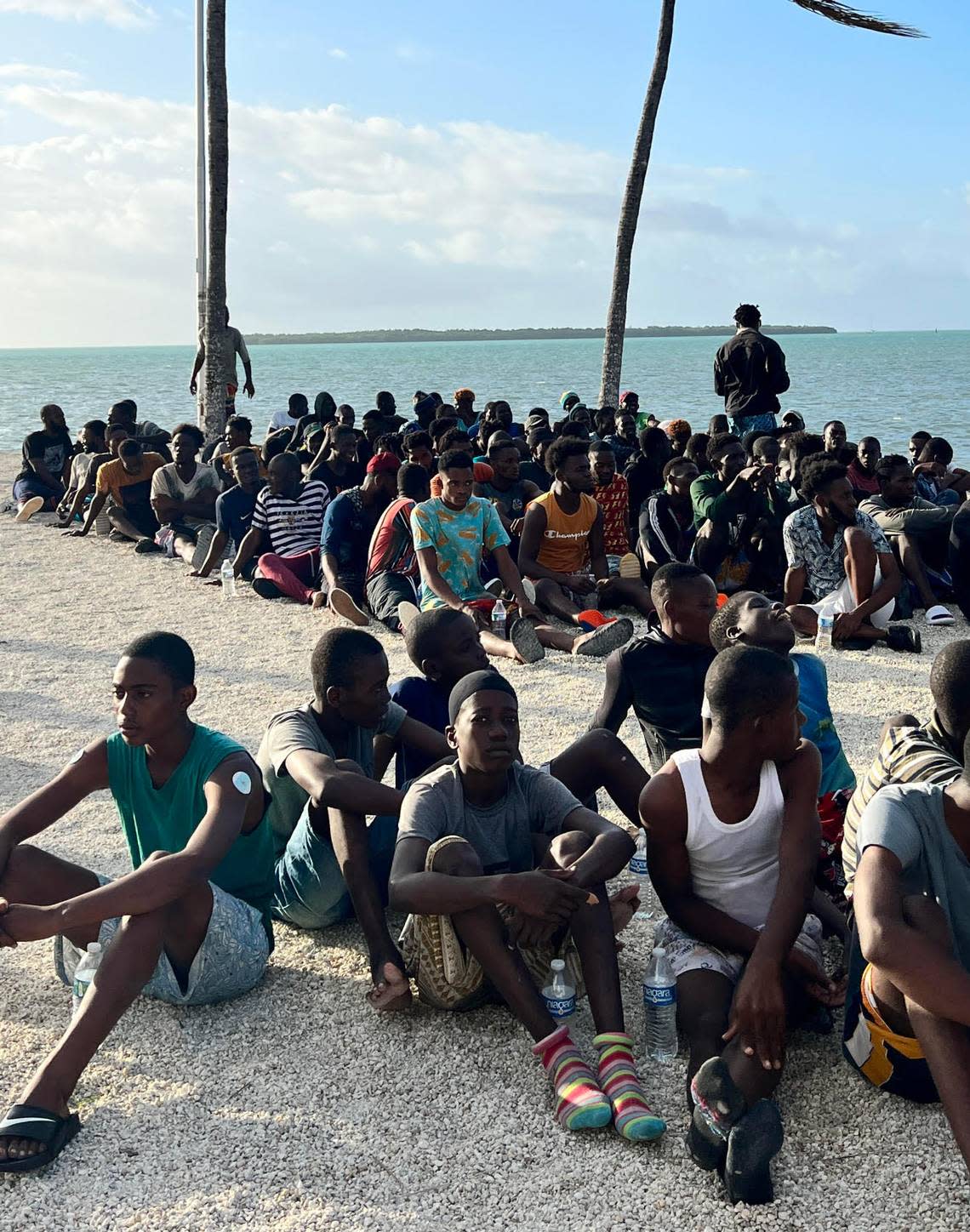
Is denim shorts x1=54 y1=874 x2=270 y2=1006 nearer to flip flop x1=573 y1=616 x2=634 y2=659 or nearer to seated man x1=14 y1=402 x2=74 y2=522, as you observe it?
flip flop x1=573 y1=616 x2=634 y2=659

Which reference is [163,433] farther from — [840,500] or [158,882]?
[158,882]

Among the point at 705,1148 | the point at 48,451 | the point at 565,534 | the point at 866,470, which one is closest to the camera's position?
the point at 705,1148

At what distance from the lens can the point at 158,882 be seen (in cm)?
347

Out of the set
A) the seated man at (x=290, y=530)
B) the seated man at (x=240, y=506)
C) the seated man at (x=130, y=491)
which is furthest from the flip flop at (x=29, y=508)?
the seated man at (x=290, y=530)

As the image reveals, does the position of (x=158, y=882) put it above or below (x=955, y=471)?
below

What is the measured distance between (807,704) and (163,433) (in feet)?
42.9

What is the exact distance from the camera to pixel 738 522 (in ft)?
30.4

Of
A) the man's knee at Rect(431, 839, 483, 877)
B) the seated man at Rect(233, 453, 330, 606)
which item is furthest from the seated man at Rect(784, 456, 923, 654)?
the man's knee at Rect(431, 839, 483, 877)

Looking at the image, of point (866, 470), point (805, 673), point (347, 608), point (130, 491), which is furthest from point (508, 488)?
point (805, 673)

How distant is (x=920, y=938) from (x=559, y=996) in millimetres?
1157

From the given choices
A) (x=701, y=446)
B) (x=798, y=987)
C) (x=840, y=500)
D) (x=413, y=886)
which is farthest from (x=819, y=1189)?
(x=701, y=446)

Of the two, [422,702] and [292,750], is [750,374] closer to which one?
[422,702]

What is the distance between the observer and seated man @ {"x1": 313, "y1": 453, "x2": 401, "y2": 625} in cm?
977

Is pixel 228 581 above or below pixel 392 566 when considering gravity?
below
